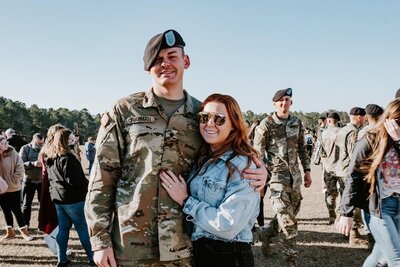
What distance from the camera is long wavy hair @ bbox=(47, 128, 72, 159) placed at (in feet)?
17.0

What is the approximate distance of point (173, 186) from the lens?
2234 millimetres

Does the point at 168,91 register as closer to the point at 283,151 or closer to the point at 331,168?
the point at 283,151

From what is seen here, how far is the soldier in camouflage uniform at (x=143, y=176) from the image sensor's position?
7.27 feet

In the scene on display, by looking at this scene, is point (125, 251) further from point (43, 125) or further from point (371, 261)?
point (43, 125)

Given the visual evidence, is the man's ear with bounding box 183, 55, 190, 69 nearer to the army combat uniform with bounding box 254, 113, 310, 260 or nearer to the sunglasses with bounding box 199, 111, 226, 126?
the sunglasses with bounding box 199, 111, 226, 126

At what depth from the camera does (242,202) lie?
2111 millimetres

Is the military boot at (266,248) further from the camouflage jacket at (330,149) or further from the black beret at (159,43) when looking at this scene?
the black beret at (159,43)

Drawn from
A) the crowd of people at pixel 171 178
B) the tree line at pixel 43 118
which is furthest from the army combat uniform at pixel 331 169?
the tree line at pixel 43 118

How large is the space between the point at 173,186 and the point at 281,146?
10.9ft

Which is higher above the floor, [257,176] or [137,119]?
[137,119]

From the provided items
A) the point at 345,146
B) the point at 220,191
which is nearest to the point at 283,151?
the point at 345,146

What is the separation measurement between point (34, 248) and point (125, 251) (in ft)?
16.9

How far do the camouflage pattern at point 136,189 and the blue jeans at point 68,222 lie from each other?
320 centimetres

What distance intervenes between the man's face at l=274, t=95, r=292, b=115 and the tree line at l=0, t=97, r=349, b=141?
157 ft
